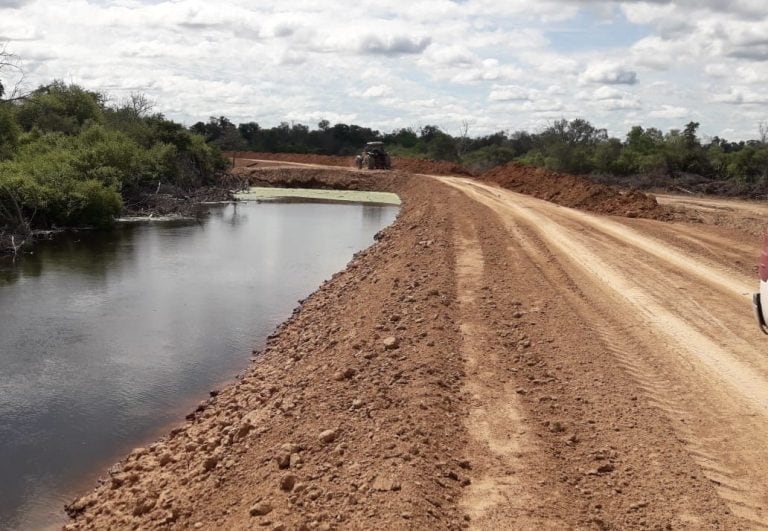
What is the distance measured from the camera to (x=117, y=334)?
12211 mm

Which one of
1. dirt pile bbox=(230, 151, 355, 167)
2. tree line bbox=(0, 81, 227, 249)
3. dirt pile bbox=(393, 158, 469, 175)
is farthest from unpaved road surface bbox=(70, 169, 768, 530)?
dirt pile bbox=(230, 151, 355, 167)

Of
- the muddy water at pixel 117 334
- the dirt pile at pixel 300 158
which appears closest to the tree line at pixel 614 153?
the dirt pile at pixel 300 158

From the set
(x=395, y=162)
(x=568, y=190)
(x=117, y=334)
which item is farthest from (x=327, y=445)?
(x=395, y=162)

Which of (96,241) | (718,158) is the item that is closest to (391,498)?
(96,241)

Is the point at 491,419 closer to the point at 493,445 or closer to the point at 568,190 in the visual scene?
the point at 493,445

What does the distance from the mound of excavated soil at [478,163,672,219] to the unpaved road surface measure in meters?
9.58

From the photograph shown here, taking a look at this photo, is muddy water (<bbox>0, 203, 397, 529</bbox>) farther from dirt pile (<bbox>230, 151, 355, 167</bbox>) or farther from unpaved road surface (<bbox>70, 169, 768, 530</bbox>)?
dirt pile (<bbox>230, 151, 355, 167</bbox>)

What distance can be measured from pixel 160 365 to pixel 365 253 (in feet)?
31.2

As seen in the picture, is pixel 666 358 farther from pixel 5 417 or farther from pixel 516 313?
pixel 5 417

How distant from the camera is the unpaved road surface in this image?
4.85m

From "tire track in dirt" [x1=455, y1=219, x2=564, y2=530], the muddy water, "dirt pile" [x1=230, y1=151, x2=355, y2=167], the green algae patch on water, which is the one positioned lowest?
the muddy water

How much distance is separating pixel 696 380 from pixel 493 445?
2409mm

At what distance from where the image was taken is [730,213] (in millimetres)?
20969

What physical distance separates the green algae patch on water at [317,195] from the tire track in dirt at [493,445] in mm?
28303
